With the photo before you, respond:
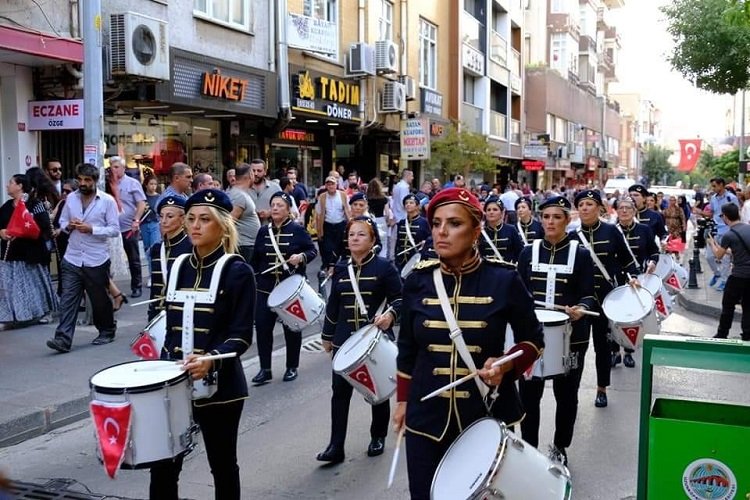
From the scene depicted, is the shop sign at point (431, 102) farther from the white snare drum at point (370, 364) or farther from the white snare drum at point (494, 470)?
the white snare drum at point (494, 470)

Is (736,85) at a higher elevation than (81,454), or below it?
higher

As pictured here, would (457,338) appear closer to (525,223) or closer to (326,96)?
(525,223)

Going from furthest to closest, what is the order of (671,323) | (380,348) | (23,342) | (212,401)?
(671,323) < (23,342) < (380,348) < (212,401)

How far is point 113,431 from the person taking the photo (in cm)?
374

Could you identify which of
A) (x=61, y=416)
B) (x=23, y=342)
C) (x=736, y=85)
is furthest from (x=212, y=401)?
(x=736, y=85)

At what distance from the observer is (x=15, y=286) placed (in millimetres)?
9992

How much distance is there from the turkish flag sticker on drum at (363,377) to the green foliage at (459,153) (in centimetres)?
2183

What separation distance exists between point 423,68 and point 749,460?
25269 millimetres

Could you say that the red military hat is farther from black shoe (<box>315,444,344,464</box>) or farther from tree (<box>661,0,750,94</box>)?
tree (<box>661,0,750,94</box>)

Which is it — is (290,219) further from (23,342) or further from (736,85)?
(736,85)

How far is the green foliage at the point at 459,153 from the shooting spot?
2684 centimetres

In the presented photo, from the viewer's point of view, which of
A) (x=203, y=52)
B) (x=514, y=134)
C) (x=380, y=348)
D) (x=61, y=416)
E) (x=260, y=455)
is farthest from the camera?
(x=514, y=134)

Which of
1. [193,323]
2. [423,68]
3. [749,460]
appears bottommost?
[749,460]

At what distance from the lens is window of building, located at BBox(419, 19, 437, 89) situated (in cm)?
2761
